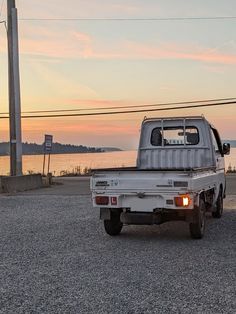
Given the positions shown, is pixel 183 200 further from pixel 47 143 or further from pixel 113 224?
pixel 47 143

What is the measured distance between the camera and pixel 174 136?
40.2ft

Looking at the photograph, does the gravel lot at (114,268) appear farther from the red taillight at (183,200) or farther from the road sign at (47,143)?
the road sign at (47,143)

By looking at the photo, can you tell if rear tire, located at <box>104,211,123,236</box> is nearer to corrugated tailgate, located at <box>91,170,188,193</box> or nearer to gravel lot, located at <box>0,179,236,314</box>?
gravel lot, located at <box>0,179,236,314</box>

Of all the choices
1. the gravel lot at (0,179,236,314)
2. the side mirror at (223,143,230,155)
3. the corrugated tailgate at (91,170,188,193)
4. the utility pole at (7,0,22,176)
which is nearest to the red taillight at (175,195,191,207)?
the corrugated tailgate at (91,170,188,193)

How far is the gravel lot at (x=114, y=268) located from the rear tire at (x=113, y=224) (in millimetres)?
180

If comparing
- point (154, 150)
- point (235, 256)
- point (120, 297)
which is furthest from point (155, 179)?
point (120, 297)

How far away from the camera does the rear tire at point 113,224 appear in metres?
10.2

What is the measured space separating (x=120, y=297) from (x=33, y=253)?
9.96ft

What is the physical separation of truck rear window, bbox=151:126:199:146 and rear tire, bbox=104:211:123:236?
2.60 m

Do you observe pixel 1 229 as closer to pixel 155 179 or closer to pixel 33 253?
pixel 33 253

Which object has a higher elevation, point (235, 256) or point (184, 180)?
point (184, 180)

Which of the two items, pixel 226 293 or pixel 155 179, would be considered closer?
pixel 226 293

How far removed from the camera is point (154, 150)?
40.1ft

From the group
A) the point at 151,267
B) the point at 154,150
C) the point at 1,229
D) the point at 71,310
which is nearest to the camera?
the point at 71,310
